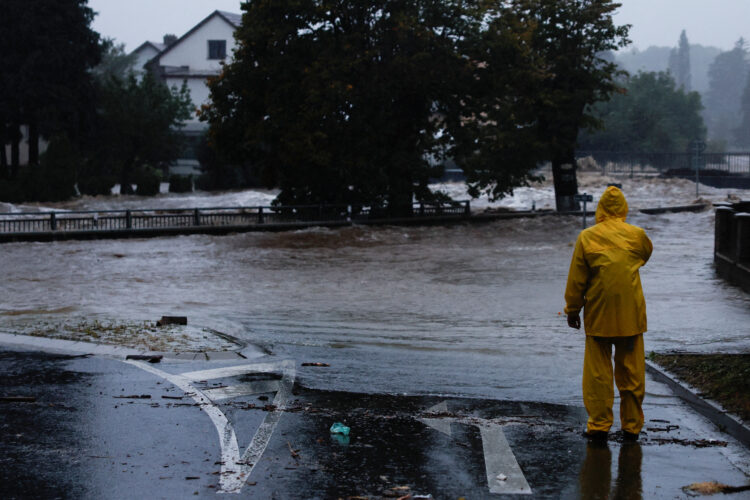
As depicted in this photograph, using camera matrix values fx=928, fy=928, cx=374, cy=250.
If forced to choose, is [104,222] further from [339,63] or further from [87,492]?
[87,492]

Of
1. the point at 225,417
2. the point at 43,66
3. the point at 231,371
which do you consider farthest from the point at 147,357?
the point at 43,66

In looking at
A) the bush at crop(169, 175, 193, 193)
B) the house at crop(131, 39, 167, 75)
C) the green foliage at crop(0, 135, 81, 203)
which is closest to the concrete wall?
the green foliage at crop(0, 135, 81, 203)

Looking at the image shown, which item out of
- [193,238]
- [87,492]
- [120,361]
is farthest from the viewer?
[193,238]

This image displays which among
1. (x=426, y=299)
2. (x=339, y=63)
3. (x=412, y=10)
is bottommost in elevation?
(x=426, y=299)

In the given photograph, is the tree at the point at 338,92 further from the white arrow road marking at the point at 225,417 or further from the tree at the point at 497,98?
the white arrow road marking at the point at 225,417

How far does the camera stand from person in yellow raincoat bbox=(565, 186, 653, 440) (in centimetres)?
717

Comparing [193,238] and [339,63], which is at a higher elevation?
[339,63]

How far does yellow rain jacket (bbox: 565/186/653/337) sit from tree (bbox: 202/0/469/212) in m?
30.9

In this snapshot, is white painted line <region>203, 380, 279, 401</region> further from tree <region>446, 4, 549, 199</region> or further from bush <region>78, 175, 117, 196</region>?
bush <region>78, 175, 117, 196</region>

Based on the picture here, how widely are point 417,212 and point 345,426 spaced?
117 ft

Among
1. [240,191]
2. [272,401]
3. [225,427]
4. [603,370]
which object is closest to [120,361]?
[272,401]

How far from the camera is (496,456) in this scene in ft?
22.3

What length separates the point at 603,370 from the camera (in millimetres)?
7234

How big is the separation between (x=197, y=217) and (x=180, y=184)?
23.1 meters
